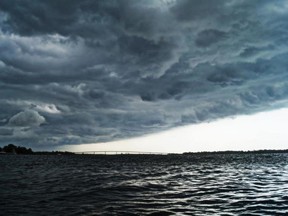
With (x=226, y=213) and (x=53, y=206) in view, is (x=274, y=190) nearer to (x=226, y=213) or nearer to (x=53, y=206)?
(x=226, y=213)

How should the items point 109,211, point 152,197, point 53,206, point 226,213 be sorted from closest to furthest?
point 226,213
point 109,211
point 53,206
point 152,197

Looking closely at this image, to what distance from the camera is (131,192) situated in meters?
34.2

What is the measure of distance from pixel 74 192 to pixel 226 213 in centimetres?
1771

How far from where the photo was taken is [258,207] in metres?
23.8

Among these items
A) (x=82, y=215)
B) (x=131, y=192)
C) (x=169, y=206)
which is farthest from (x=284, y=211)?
(x=131, y=192)

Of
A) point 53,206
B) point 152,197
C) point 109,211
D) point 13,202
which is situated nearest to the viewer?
point 109,211

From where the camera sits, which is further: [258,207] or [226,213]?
[258,207]

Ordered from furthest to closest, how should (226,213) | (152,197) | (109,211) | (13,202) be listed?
(152,197) → (13,202) → (109,211) → (226,213)

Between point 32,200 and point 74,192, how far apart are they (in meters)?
5.77

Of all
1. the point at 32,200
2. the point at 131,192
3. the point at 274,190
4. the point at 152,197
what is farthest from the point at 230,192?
the point at 32,200

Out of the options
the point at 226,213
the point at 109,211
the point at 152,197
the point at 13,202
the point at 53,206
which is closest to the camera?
the point at 226,213

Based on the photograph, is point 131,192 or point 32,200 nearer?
point 32,200

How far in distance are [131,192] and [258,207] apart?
1428 cm

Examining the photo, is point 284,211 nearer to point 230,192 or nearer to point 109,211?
point 230,192
